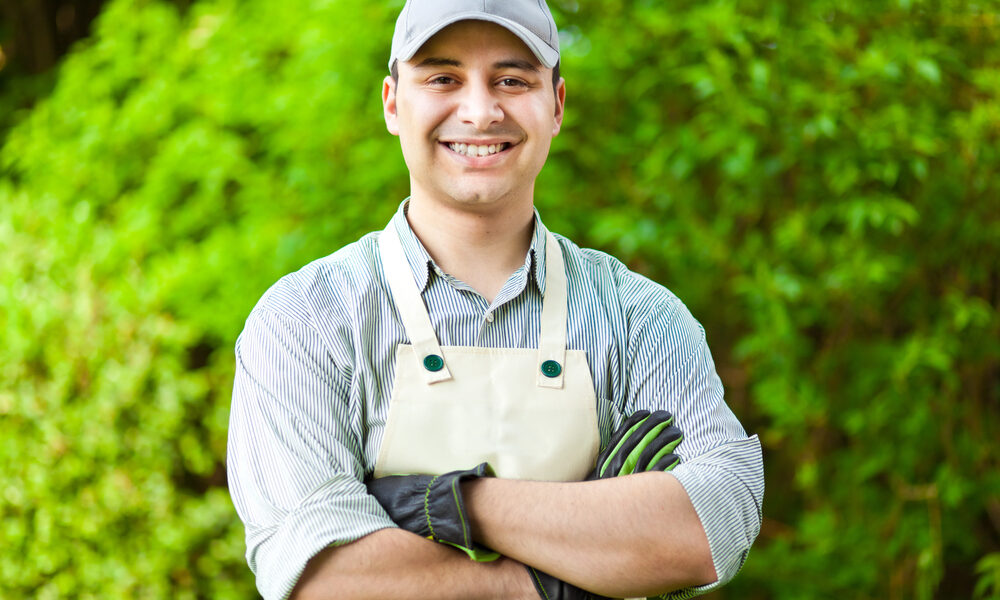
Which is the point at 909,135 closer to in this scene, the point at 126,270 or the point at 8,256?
the point at 126,270

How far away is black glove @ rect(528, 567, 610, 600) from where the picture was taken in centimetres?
152

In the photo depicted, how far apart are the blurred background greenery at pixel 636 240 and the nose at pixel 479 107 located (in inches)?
55.3

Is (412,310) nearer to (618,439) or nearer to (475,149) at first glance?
(475,149)

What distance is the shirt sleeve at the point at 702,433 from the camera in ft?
5.08

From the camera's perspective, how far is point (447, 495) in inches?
58.3

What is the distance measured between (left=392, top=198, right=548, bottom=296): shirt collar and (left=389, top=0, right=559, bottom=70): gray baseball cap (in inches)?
11.6

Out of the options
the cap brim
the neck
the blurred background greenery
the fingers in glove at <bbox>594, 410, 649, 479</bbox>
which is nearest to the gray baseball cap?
the cap brim

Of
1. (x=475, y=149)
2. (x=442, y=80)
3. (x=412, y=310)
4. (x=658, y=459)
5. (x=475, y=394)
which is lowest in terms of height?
(x=658, y=459)

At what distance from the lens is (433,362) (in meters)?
1.60

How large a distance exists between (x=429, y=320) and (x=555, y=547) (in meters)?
0.43

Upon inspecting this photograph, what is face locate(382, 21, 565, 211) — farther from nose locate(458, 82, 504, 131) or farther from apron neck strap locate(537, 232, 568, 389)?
apron neck strap locate(537, 232, 568, 389)

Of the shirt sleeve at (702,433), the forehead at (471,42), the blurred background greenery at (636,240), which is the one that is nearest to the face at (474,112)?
the forehead at (471,42)

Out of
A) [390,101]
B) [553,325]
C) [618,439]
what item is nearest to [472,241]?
[553,325]

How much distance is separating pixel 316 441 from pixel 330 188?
1.70 metres
